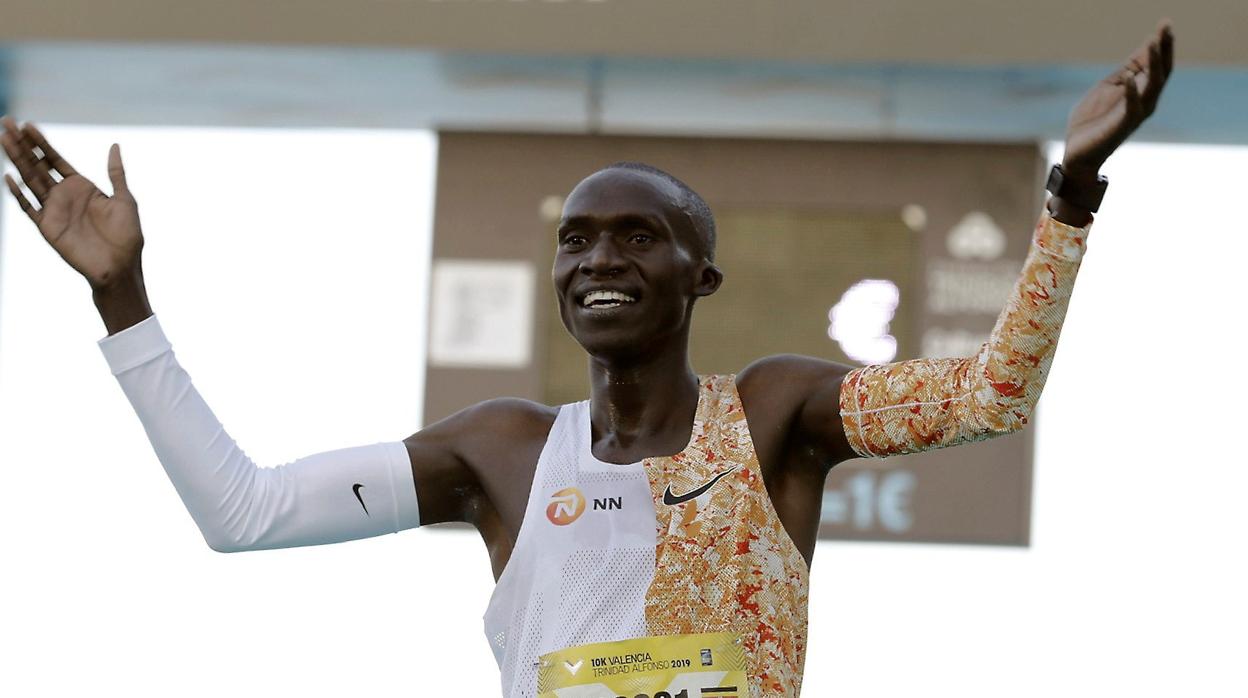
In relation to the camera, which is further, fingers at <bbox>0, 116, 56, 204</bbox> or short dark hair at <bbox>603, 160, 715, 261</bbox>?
short dark hair at <bbox>603, 160, 715, 261</bbox>

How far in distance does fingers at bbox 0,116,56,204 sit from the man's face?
75cm

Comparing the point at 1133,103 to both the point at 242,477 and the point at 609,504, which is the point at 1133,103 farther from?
the point at 242,477

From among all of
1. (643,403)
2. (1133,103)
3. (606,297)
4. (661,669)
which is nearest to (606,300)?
(606,297)

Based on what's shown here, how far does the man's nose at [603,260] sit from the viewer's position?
2715 mm

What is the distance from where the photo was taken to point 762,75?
7758 millimetres

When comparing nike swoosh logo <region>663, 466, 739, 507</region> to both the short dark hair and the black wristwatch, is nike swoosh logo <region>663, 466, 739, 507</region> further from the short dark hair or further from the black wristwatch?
the black wristwatch

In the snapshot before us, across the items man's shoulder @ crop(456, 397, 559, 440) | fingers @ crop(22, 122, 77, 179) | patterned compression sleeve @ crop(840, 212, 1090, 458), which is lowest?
man's shoulder @ crop(456, 397, 559, 440)

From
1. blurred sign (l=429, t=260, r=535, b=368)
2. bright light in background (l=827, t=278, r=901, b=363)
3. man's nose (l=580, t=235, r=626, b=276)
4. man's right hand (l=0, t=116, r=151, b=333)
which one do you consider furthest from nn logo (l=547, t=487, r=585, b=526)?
blurred sign (l=429, t=260, r=535, b=368)

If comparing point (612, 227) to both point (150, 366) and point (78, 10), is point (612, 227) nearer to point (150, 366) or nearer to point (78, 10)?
point (150, 366)

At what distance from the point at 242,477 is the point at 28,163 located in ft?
1.80

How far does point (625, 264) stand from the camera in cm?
272

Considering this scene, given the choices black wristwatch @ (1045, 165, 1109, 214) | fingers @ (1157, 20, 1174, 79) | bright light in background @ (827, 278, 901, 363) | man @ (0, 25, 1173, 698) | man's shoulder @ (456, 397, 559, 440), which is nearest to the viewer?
fingers @ (1157, 20, 1174, 79)

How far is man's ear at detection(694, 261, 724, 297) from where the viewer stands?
2.85 meters

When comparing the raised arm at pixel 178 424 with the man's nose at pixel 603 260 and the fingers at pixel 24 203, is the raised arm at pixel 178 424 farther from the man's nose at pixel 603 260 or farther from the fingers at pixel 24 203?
the man's nose at pixel 603 260
